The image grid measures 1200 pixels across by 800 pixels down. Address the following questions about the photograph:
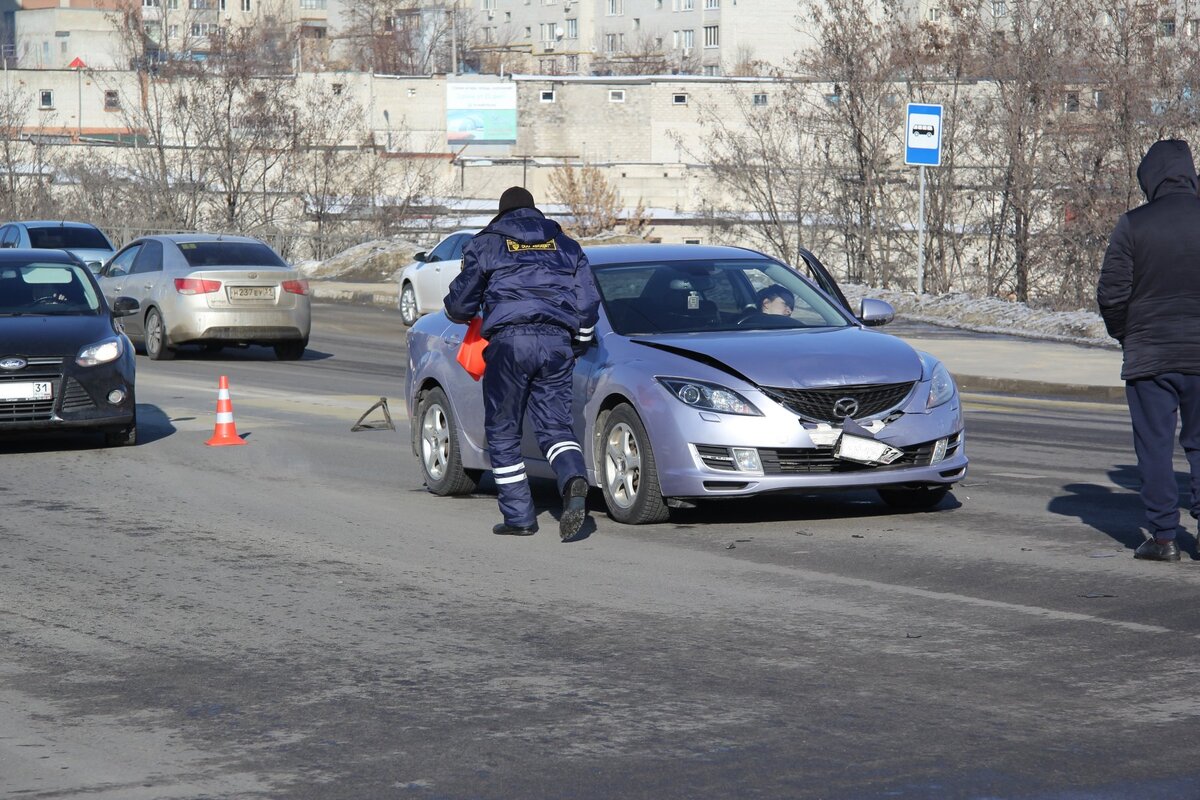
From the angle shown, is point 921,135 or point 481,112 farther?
point 481,112

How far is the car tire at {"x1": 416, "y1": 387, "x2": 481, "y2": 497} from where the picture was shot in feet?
37.6

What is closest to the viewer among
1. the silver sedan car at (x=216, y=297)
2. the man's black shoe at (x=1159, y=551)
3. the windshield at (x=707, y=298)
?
the man's black shoe at (x=1159, y=551)

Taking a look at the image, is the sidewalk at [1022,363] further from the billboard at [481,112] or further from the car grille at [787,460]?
the billboard at [481,112]

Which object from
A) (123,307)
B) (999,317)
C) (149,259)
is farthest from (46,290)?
(999,317)

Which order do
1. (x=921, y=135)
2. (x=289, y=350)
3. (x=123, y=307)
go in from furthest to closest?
(x=921, y=135)
(x=289, y=350)
(x=123, y=307)

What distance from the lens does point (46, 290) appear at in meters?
15.3

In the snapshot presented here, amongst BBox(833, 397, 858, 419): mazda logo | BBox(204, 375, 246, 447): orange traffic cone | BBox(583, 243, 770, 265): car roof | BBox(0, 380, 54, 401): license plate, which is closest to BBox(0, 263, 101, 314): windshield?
BBox(0, 380, 54, 401): license plate

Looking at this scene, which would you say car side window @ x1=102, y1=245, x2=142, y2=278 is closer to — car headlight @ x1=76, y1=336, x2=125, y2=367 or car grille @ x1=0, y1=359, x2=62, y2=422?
car headlight @ x1=76, y1=336, x2=125, y2=367

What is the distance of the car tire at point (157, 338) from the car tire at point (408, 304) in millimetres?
7466

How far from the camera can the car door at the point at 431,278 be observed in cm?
2981

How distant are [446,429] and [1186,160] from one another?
16.5 feet

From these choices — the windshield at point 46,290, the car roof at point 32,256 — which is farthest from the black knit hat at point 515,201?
the car roof at point 32,256

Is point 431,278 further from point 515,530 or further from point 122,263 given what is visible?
point 515,530

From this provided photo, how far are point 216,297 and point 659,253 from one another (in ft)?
42.1
